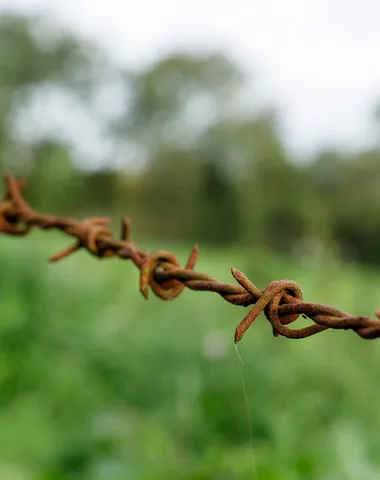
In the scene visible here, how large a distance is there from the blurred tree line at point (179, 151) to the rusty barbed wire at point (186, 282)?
14.7m

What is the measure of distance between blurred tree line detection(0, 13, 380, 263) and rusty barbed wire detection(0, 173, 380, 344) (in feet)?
48.1

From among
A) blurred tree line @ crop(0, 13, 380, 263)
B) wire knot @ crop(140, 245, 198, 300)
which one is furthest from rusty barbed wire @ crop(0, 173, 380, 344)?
blurred tree line @ crop(0, 13, 380, 263)

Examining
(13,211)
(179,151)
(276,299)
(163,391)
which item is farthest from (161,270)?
(179,151)

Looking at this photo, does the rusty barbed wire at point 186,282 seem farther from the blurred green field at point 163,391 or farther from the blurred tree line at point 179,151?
the blurred tree line at point 179,151

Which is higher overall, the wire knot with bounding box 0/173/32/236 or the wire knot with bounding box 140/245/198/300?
the wire knot with bounding box 140/245/198/300

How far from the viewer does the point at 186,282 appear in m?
0.93

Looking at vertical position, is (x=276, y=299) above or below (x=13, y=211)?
above

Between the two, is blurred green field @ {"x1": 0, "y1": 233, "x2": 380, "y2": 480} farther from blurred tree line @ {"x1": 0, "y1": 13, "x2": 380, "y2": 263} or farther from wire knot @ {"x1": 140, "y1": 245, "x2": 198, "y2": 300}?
blurred tree line @ {"x1": 0, "y1": 13, "x2": 380, "y2": 263}

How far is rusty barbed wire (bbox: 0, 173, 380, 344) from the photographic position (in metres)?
0.72

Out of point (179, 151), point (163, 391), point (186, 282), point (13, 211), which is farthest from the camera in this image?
point (179, 151)

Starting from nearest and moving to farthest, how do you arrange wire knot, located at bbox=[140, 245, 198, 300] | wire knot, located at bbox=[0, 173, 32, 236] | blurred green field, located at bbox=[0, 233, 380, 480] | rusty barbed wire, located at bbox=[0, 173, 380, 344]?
1. rusty barbed wire, located at bbox=[0, 173, 380, 344]
2. wire knot, located at bbox=[140, 245, 198, 300]
3. wire knot, located at bbox=[0, 173, 32, 236]
4. blurred green field, located at bbox=[0, 233, 380, 480]

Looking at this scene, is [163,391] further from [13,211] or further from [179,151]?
[179,151]

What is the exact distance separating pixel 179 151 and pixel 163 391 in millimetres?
24448

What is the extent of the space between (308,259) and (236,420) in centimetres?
245
